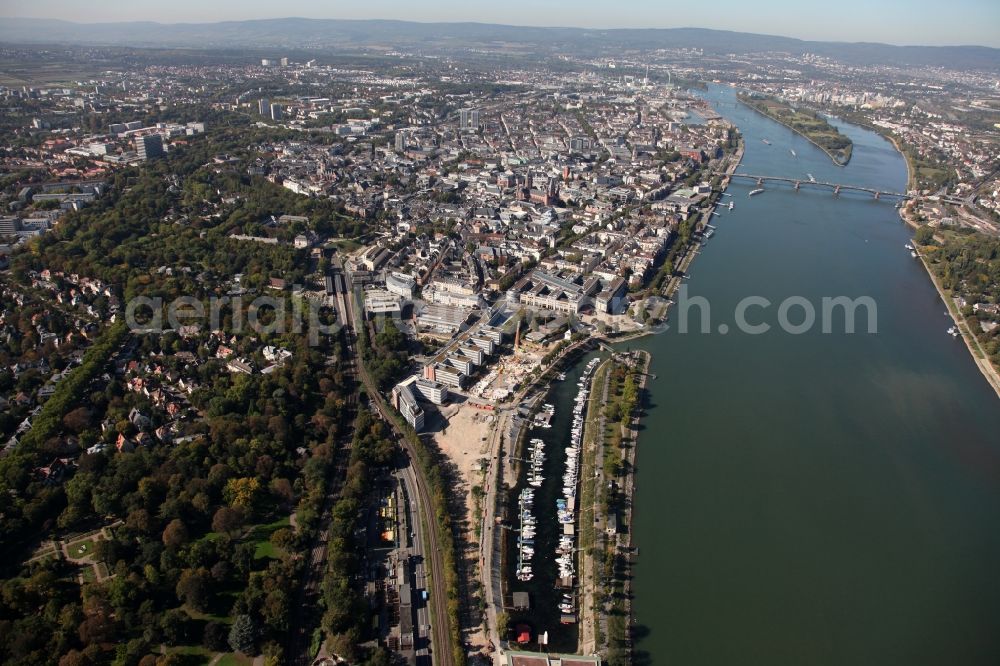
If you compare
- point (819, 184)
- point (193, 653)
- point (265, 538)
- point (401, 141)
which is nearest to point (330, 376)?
point (265, 538)

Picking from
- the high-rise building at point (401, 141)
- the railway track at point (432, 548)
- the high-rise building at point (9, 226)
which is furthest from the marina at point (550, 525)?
the high-rise building at point (401, 141)

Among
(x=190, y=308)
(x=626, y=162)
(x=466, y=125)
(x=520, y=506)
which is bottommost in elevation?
(x=520, y=506)

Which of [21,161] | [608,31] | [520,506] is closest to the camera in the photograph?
[520,506]

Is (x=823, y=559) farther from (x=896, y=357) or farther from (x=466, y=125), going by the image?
(x=466, y=125)

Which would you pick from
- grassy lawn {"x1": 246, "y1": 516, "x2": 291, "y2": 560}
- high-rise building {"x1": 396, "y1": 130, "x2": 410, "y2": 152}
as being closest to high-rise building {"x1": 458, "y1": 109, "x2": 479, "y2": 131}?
high-rise building {"x1": 396, "y1": 130, "x2": 410, "y2": 152}

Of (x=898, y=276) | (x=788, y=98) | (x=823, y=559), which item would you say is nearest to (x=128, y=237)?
(x=823, y=559)

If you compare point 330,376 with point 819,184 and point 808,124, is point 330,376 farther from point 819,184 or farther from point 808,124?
point 808,124

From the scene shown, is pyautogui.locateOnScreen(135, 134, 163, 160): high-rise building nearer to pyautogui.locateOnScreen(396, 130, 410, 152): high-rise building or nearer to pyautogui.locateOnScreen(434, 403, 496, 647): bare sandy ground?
pyautogui.locateOnScreen(396, 130, 410, 152): high-rise building
